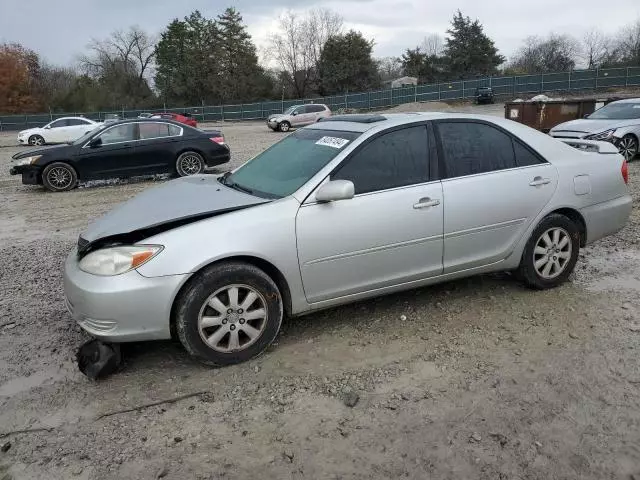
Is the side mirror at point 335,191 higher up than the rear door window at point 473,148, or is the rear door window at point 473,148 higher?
the rear door window at point 473,148

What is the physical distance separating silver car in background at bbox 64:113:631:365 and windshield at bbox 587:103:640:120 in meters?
8.79

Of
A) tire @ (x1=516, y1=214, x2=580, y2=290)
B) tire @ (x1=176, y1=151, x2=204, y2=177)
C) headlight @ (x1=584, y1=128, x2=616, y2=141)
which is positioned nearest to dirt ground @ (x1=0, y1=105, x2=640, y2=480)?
tire @ (x1=516, y1=214, x2=580, y2=290)

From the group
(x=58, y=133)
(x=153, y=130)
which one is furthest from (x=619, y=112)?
(x=58, y=133)

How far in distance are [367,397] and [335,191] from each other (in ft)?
4.36

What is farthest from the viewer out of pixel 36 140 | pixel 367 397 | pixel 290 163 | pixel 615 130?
pixel 36 140

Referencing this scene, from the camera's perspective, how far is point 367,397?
10.3 ft

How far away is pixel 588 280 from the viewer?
4.89m

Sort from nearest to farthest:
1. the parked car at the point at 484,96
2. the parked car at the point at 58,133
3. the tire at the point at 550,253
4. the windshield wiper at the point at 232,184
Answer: the windshield wiper at the point at 232,184, the tire at the point at 550,253, the parked car at the point at 58,133, the parked car at the point at 484,96

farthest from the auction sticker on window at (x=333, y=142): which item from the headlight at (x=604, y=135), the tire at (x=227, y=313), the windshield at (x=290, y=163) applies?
the headlight at (x=604, y=135)

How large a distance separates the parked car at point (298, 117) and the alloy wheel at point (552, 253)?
A: 2706 cm

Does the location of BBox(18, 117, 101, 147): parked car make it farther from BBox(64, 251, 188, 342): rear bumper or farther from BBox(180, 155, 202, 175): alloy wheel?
BBox(64, 251, 188, 342): rear bumper

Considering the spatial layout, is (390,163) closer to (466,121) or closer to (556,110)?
(466,121)

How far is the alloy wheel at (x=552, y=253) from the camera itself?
448cm

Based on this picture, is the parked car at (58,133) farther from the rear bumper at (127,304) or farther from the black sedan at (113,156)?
the rear bumper at (127,304)
